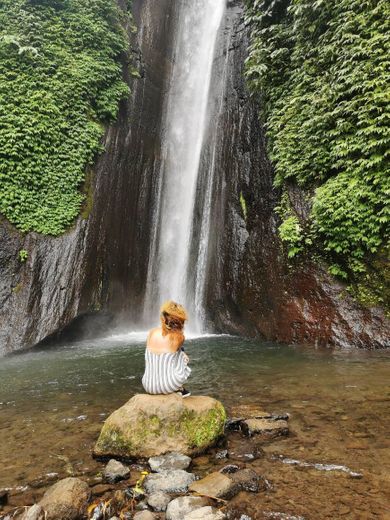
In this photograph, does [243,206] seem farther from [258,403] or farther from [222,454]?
[222,454]

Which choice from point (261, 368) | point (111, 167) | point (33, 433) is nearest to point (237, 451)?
point (33, 433)

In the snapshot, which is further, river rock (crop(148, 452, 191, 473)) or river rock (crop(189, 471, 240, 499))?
river rock (crop(148, 452, 191, 473))

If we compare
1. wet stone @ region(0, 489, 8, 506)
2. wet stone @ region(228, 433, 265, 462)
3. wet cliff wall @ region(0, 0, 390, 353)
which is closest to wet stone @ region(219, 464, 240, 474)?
wet stone @ region(228, 433, 265, 462)

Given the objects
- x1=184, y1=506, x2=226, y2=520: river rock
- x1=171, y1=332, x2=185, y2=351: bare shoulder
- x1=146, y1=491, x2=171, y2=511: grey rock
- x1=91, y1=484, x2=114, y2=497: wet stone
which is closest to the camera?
x1=184, y1=506, x2=226, y2=520: river rock

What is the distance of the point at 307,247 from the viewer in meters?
9.82

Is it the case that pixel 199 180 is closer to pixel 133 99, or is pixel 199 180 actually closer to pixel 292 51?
pixel 133 99

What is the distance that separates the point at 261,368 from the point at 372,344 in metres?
3.23

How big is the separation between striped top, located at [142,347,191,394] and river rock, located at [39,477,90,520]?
118cm

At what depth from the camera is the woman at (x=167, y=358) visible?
3.73m

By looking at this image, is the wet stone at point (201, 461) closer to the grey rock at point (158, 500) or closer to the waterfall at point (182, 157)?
the grey rock at point (158, 500)

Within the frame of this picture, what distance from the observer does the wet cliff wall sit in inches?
384

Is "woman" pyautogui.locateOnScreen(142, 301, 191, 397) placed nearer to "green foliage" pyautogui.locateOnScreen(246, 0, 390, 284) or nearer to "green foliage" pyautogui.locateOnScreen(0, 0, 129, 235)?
"green foliage" pyautogui.locateOnScreen(246, 0, 390, 284)

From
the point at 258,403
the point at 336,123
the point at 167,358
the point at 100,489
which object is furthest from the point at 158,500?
the point at 336,123

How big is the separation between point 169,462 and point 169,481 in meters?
0.31
